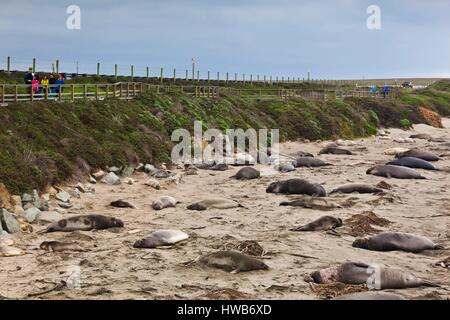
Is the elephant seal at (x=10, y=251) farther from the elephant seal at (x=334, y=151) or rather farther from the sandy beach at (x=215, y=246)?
the elephant seal at (x=334, y=151)

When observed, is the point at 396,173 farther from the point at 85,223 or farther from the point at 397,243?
the point at 85,223

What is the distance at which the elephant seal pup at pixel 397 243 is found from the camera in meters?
12.7

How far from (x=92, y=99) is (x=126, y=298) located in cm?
2064

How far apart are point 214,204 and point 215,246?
4.60 m

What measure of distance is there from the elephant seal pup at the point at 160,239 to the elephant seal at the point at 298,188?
7205 mm

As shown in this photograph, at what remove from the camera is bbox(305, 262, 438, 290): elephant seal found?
10.0 meters

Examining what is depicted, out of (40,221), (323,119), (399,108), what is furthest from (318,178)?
(399,108)

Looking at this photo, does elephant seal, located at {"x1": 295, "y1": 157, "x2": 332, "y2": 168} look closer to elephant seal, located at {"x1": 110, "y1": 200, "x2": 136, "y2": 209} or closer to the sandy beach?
the sandy beach

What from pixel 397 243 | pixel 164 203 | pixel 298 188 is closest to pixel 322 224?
pixel 397 243

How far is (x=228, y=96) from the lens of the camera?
45344 millimetres

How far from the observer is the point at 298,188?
19.9 m

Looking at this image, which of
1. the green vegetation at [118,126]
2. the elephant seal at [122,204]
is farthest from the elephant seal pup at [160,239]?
the green vegetation at [118,126]

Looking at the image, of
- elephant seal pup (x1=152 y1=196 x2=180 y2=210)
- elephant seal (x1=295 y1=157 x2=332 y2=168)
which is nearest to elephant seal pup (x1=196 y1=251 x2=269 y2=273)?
elephant seal pup (x1=152 y1=196 x2=180 y2=210)

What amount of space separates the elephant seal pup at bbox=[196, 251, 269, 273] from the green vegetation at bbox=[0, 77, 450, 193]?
796cm
